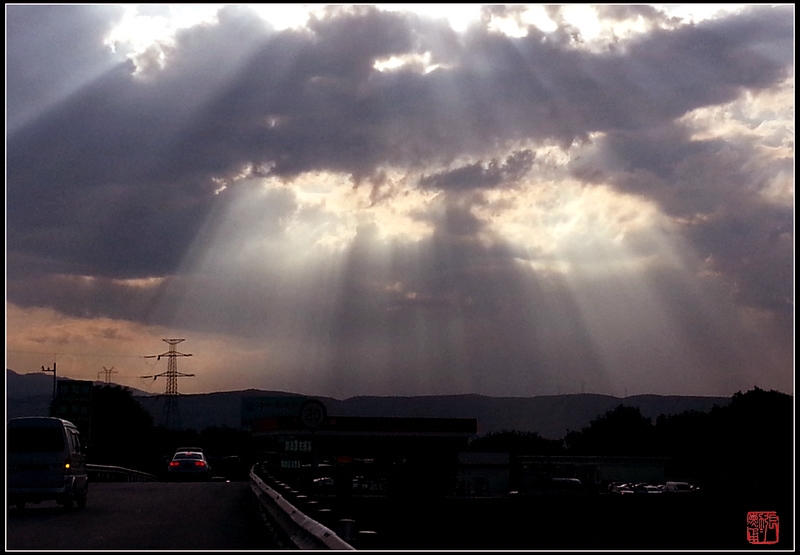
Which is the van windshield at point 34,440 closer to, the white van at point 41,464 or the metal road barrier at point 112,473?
the white van at point 41,464

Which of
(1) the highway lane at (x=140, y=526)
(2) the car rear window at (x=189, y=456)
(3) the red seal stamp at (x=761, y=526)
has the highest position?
(1) the highway lane at (x=140, y=526)

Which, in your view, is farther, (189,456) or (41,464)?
(189,456)

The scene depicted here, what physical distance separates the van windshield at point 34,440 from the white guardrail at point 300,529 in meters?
9.70

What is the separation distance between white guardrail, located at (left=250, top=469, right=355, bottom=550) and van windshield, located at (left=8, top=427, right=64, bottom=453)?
9.70 metres

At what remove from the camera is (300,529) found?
38.6ft

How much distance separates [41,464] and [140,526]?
594cm

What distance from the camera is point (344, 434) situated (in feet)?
273

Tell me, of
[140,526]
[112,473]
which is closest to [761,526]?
[140,526]

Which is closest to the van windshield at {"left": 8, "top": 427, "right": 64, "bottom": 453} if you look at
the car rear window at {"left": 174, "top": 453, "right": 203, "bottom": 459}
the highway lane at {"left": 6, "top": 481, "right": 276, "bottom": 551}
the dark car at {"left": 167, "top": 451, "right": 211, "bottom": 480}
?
the highway lane at {"left": 6, "top": 481, "right": 276, "bottom": 551}

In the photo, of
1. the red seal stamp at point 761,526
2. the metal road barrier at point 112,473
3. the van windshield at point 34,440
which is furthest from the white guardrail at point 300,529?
the metal road barrier at point 112,473

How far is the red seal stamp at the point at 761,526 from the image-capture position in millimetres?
39188

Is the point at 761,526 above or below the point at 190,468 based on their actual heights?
below

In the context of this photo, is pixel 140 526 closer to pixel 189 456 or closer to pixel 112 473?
pixel 189 456

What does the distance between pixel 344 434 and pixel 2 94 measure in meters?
65.3
